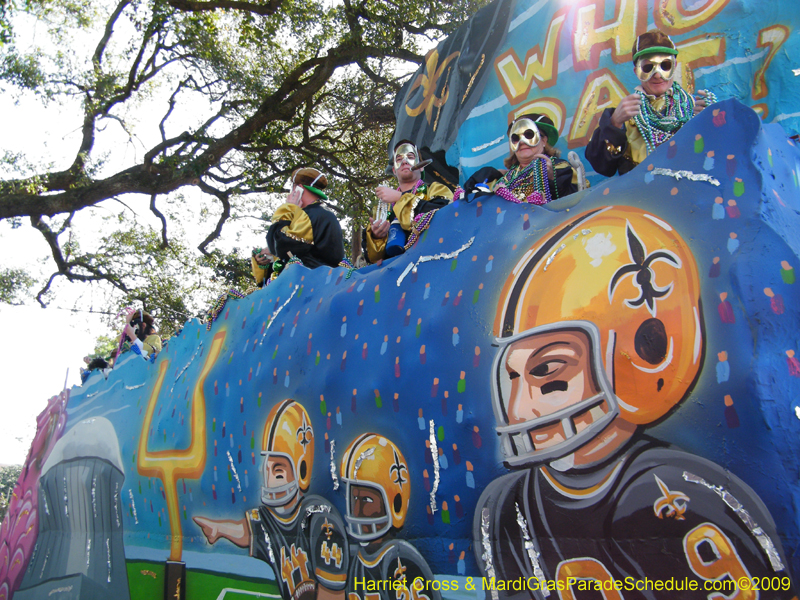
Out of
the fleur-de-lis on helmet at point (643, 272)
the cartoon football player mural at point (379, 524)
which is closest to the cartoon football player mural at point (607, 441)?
the fleur-de-lis on helmet at point (643, 272)

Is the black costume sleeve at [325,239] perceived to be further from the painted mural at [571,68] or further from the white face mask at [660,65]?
the white face mask at [660,65]

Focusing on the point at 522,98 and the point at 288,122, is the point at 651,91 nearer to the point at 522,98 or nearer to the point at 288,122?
the point at 522,98

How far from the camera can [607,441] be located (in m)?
1.95

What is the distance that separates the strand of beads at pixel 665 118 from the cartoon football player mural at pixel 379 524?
1.69m

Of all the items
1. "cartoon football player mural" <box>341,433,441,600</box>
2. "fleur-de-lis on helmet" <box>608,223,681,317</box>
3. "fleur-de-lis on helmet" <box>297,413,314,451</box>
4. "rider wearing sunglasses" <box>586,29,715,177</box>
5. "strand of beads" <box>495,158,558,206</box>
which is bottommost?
"cartoon football player mural" <box>341,433,441,600</box>

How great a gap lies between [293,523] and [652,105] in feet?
8.53

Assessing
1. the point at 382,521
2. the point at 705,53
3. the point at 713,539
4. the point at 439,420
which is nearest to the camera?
the point at 713,539

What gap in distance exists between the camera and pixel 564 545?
6.54 ft

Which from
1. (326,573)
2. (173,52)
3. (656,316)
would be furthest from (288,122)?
(656,316)

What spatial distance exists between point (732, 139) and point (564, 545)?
1377 mm

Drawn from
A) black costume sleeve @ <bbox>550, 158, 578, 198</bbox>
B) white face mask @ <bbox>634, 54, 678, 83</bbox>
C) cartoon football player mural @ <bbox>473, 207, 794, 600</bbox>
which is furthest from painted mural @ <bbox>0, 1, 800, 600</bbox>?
white face mask @ <bbox>634, 54, 678, 83</bbox>

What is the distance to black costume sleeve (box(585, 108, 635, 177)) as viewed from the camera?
2.76 metres

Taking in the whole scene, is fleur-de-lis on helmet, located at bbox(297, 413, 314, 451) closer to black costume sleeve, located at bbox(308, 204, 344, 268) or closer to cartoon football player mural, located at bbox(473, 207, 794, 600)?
cartoon football player mural, located at bbox(473, 207, 794, 600)

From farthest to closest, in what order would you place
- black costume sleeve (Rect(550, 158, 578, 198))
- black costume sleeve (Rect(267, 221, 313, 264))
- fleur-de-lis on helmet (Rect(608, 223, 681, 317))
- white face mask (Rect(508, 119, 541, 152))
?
black costume sleeve (Rect(267, 221, 313, 264)) → white face mask (Rect(508, 119, 541, 152)) → black costume sleeve (Rect(550, 158, 578, 198)) → fleur-de-lis on helmet (Rect(608, 223, 681, 317))
